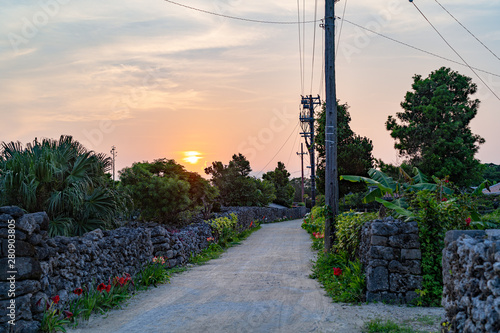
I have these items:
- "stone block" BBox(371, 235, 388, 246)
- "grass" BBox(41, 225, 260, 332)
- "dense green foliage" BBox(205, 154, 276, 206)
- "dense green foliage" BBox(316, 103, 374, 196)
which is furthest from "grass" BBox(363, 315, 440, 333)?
"dense green foliage" BBox(205, 154, 276, 206)

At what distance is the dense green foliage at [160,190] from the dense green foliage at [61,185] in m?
6.51

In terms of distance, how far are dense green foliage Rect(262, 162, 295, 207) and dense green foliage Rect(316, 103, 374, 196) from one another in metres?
31.4

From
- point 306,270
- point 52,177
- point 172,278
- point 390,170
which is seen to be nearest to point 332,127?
point 306,270

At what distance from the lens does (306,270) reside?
42.9 feet

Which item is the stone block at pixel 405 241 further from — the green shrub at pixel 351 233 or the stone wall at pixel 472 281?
the stone wall at pixel 472 281

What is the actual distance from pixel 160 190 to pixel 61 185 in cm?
802

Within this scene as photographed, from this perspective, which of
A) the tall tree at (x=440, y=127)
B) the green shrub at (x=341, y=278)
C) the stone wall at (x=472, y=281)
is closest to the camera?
the stone wall at (x=472, y=281)

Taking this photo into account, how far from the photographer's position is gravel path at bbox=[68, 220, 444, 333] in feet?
24.1

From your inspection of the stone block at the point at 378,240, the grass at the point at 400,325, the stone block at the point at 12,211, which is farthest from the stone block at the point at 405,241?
the stone block at the point at 12,211

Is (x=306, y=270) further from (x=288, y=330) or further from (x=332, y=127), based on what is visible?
(x=288, y=330)

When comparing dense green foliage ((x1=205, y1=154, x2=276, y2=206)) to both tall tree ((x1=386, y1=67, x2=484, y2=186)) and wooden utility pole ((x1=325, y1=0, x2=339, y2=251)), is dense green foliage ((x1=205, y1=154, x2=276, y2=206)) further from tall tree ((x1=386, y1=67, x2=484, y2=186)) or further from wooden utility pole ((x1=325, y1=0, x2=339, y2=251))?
wooden utility pole ((x1=325, y1=0, x2=339, y2=251))

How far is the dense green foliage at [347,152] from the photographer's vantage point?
28875mm

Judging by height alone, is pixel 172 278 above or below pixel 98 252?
below

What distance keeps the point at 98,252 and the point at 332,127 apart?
8.07 meters
